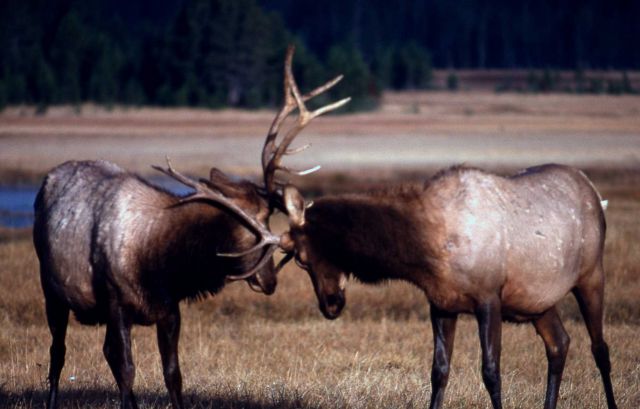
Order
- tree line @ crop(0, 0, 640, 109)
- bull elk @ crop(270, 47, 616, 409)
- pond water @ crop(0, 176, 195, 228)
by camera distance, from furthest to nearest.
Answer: tree line @ crop(0, 0, 640, 109)
pond water @ crop(0, 176, 195, 228)
bull elk @ crop(270, 47, 616, 409)

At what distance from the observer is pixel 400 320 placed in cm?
1380

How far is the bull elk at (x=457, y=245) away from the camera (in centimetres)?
817

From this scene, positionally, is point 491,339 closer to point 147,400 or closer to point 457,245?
point 457,245

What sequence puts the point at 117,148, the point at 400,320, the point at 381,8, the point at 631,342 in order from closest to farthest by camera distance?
the point at 631,342 < the point at 400,320 < the point at 117,148 < the point at 381,8

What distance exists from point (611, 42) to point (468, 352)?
261 ft

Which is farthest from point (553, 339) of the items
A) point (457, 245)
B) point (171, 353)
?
point (171, 353)

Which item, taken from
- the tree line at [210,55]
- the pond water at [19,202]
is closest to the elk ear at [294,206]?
the pond water at [19,202]

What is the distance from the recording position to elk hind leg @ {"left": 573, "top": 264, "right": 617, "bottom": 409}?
9383 mm

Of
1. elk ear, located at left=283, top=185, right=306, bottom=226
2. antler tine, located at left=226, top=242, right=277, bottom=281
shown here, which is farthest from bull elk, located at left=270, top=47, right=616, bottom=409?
antler tine, located at left=226, top=242, right=277, bottom=281

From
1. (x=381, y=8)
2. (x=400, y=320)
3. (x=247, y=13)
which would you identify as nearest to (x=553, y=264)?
(x=400, y=320)

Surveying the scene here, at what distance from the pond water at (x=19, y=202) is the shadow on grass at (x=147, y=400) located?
974 cm

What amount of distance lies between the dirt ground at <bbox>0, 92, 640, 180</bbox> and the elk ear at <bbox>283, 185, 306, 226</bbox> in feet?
77.6

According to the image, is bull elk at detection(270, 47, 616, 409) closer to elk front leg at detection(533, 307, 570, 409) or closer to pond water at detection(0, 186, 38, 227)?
elk front leg at detection(533, 307, 570, 409)

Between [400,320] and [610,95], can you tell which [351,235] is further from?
[610,95]
